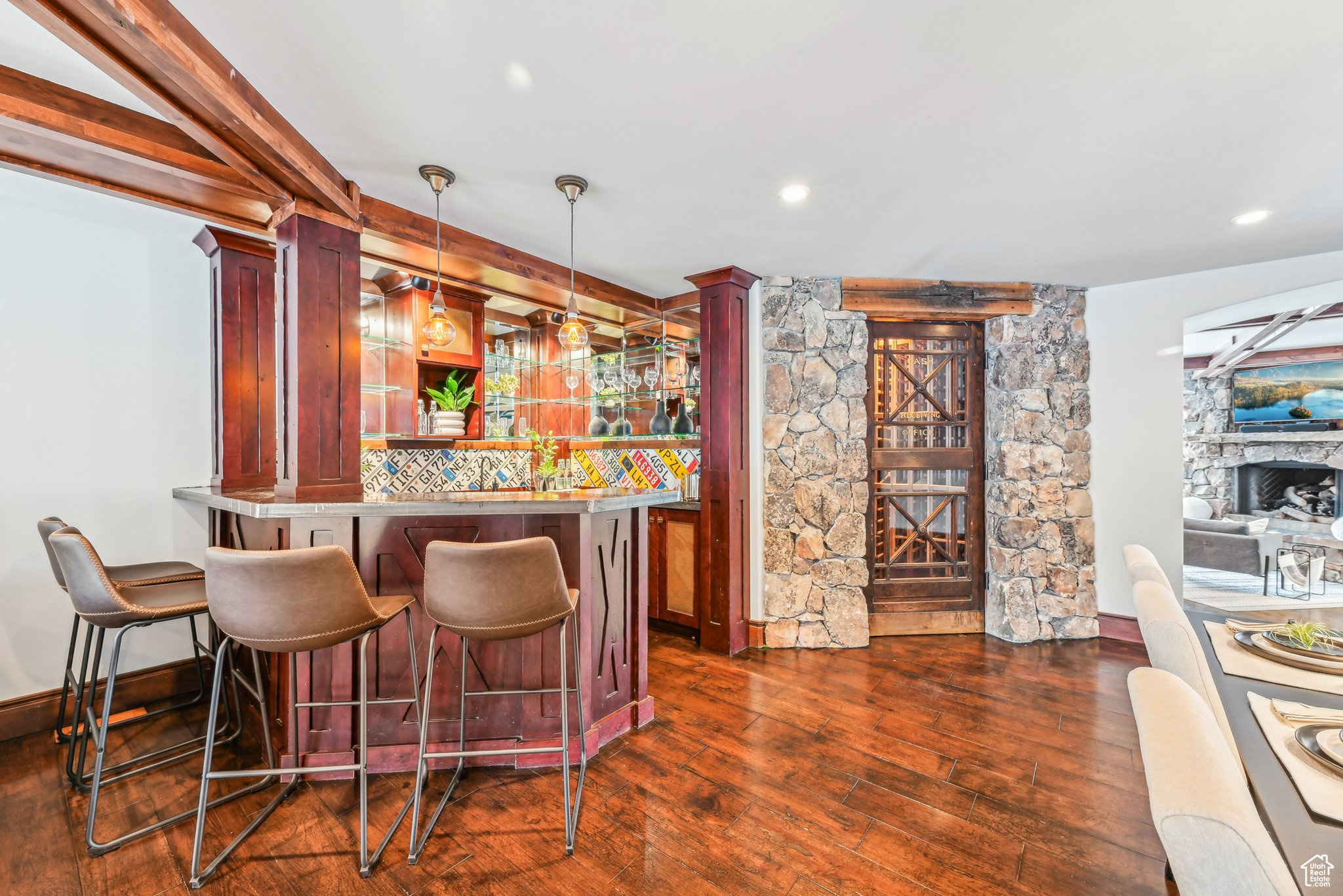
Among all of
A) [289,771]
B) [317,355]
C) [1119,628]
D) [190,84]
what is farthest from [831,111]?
[1119,628]

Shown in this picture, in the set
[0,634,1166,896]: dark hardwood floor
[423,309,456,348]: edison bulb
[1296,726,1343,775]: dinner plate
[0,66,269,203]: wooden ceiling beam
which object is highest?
[0,66,269,203]: wooden ceiling beam

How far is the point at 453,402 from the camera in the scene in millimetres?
3832

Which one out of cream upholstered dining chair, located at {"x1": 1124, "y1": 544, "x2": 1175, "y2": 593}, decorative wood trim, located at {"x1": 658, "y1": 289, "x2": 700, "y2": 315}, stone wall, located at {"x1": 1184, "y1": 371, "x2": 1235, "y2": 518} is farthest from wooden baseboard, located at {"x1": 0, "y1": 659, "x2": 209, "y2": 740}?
stone wall, located at {"x1": 1184, "y1": 371, "x2": 1235, "y2": 518}

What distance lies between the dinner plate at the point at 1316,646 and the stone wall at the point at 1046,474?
7.46 ft

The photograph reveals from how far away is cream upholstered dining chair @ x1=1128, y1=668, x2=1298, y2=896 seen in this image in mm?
629

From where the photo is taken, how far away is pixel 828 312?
12.2ft

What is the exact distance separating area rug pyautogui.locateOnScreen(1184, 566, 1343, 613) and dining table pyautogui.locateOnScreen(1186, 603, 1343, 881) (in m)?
4.13

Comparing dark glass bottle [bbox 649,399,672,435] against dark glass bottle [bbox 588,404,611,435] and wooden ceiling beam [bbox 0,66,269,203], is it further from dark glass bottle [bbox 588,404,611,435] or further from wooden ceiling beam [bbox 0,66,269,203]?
wooden ceiling beam [bbox 0,66,269,203]

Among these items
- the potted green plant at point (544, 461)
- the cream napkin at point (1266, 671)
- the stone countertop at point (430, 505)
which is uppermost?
the potted green plant at point (544, 461)

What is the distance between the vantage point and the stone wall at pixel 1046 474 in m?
3.78

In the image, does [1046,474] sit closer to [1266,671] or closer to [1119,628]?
[1119,628]

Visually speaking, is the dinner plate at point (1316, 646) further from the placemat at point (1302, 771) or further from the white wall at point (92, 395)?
the white wall at point (92, 395)

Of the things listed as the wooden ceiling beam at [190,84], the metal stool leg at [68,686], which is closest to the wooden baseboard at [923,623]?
the wooden ceiling beam at [190,84]

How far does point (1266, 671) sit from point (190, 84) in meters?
3.21
